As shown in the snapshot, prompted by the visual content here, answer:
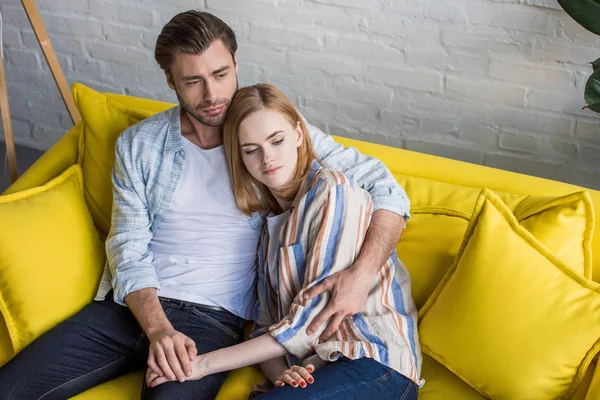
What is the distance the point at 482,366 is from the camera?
1.69 m

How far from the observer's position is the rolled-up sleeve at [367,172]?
1879mm

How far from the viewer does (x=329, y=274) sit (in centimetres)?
174

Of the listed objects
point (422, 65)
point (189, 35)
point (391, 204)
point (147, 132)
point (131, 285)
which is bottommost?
point (131, 285)

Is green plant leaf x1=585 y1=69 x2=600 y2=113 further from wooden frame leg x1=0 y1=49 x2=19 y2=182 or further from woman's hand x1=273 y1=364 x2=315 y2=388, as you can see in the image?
wooden frame leg x1=0 y1=49 x2=19 y2=182

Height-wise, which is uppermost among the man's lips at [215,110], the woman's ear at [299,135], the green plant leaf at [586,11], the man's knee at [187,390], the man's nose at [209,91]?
the green plant leaf at [586,11]

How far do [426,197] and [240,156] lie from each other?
517mm

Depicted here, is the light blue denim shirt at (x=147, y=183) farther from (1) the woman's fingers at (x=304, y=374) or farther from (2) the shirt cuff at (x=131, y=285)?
(1) the woman's fingers at (x=304, y=374)

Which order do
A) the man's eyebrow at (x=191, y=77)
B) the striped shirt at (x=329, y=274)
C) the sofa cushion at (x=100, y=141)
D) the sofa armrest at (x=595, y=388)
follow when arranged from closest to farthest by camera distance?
the sofa armrest at (x=595, y=388) < the striped shirt at (x=329, y=274) < the man's eyebrow at (x=191, y=77) < the sofa cushion at (x=100, y=141)

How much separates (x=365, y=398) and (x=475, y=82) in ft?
4.08

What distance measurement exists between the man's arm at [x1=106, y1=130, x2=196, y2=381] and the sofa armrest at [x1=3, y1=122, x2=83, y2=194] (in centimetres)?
33

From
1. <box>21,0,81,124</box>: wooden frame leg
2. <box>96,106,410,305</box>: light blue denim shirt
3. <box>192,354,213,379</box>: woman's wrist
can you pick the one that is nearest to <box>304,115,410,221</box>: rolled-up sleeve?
<box>96,106,410,305</box>: light blue denim shirt

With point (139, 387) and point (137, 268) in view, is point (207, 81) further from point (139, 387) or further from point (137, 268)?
point (139, 387)

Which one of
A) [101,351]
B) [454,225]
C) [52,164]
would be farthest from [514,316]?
[52,164]

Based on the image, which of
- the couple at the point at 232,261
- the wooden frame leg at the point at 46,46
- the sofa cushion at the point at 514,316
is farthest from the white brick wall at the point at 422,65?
the sofa cushion at the point at 514,316
